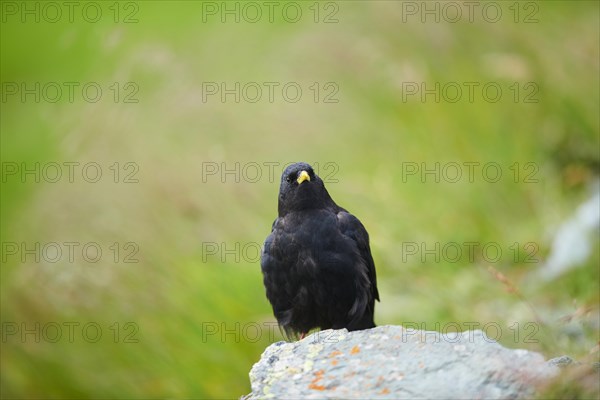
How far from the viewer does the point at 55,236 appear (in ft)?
21.3

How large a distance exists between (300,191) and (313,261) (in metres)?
0.43

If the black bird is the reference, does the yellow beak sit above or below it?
above

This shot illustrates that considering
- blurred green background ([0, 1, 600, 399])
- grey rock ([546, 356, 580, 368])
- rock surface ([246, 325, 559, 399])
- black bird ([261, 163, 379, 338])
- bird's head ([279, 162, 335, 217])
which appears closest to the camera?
rock surface ([246, 325, 559, 399])

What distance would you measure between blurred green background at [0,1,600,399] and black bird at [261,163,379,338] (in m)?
1.04

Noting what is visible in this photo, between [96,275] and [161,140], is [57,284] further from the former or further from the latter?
[161,140]

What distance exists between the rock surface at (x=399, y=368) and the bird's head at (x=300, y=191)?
54.3 inches

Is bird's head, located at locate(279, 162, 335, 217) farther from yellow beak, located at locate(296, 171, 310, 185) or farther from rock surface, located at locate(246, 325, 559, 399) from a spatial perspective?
rock surface, located at locate(246, 325, 559, 399)

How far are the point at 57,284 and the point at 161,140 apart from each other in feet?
5.16

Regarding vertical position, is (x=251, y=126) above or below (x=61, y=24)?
below

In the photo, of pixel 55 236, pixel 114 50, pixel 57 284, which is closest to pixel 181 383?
pixel 57 284

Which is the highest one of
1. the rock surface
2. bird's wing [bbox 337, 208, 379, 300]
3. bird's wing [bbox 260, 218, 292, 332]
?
bird's wing [bbox 337, 208, 379, 300]

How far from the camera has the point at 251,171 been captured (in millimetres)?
6578

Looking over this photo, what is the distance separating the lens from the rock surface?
2670 millimetres

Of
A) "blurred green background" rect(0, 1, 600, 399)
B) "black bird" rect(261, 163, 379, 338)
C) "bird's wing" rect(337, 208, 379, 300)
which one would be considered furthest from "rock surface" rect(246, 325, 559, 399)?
"blurred green background" rect(0, 1, 600, 399)
